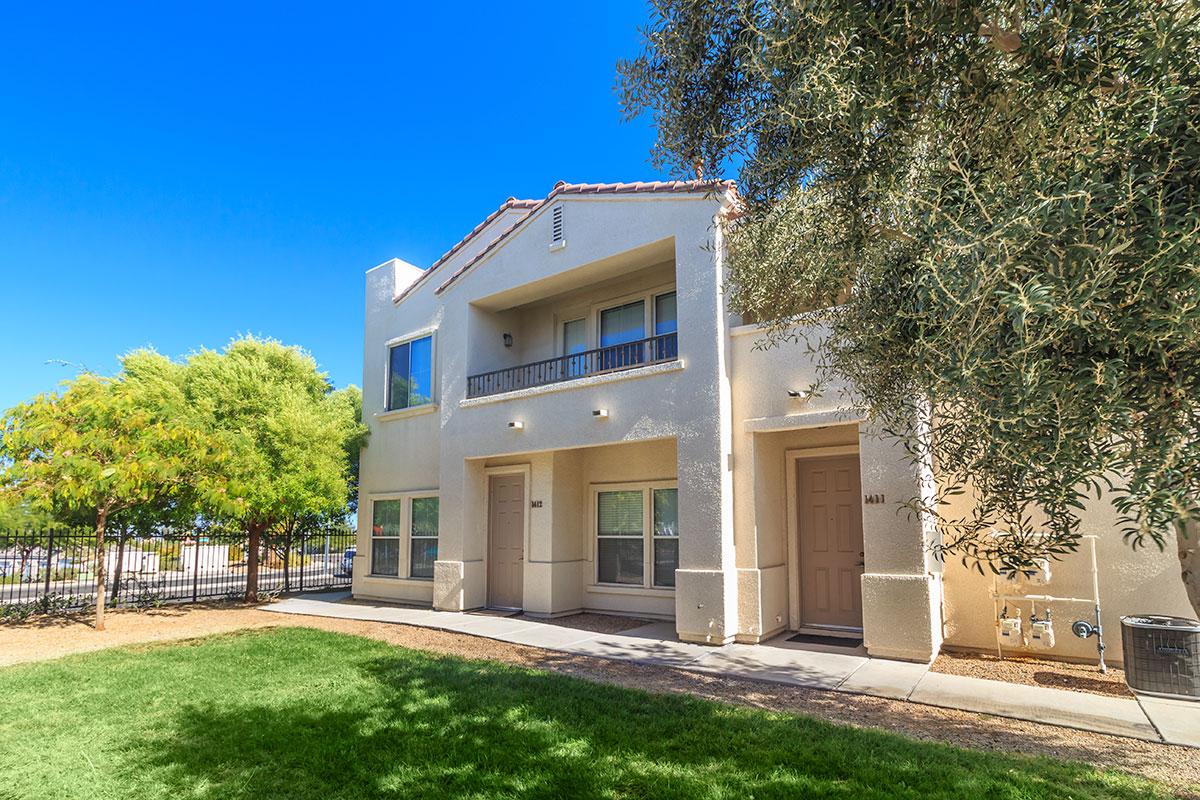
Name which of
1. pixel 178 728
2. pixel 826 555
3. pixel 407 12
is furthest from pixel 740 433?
pixel 407 12

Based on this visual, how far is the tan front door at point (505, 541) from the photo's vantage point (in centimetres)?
1369

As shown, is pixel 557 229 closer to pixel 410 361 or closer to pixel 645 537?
→ pixel 410 361

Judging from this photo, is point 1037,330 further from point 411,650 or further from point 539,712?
point 411,650

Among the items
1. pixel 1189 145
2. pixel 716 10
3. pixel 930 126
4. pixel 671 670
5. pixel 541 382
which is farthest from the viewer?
pixel 541 382

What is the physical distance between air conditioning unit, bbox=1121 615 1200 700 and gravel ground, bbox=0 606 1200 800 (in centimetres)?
135

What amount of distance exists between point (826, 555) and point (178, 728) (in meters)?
9.00

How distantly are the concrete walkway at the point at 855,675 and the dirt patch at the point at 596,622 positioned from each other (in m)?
0.24

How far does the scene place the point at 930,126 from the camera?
A: 4.03 meters

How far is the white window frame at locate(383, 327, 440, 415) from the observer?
50.6 ft

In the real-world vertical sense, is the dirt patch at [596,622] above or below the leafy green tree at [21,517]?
below

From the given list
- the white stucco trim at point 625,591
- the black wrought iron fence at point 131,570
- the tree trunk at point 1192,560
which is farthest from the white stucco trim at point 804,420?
the black wrought iron fence at point 131,570

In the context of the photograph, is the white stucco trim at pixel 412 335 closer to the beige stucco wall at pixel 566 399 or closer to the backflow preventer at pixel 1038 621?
the beige stucco wall at pixel 566 399

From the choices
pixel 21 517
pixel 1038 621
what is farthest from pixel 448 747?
pixel 21 517

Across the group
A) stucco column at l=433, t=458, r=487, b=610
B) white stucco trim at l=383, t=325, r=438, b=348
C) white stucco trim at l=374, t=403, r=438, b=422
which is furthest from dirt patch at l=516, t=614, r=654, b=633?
white stucco trim at l=383, t=325, r=438, b=348
